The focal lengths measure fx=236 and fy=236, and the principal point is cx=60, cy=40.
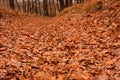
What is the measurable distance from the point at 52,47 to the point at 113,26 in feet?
7.50

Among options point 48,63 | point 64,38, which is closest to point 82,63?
point 48,63

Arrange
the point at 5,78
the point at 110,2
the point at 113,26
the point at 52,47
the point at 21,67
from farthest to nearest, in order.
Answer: the point at 110,2 < the point at 113,26 < the point at 52,47 < the point at 21,67 < the point at 5,78

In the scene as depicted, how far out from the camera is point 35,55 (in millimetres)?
6117

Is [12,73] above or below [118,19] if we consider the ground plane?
below

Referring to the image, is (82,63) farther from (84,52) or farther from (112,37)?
(112,37)

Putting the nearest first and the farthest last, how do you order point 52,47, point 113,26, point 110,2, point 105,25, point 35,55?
point 35,55 < point 52,47 < point 113,26 < point 105,25 < point 110,2

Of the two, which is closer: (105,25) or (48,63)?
(48,63)

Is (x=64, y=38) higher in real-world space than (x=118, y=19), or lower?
lower

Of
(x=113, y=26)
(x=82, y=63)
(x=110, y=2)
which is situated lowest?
(x=82, y=63)

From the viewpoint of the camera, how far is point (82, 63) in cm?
544

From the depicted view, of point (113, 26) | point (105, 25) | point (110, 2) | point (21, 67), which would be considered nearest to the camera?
point (21, 67)

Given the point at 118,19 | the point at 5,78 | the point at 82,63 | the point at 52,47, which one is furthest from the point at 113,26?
the point at 5,78

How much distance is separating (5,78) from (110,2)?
723 centimetres

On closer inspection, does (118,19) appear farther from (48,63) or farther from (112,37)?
Answer: (48,63)
